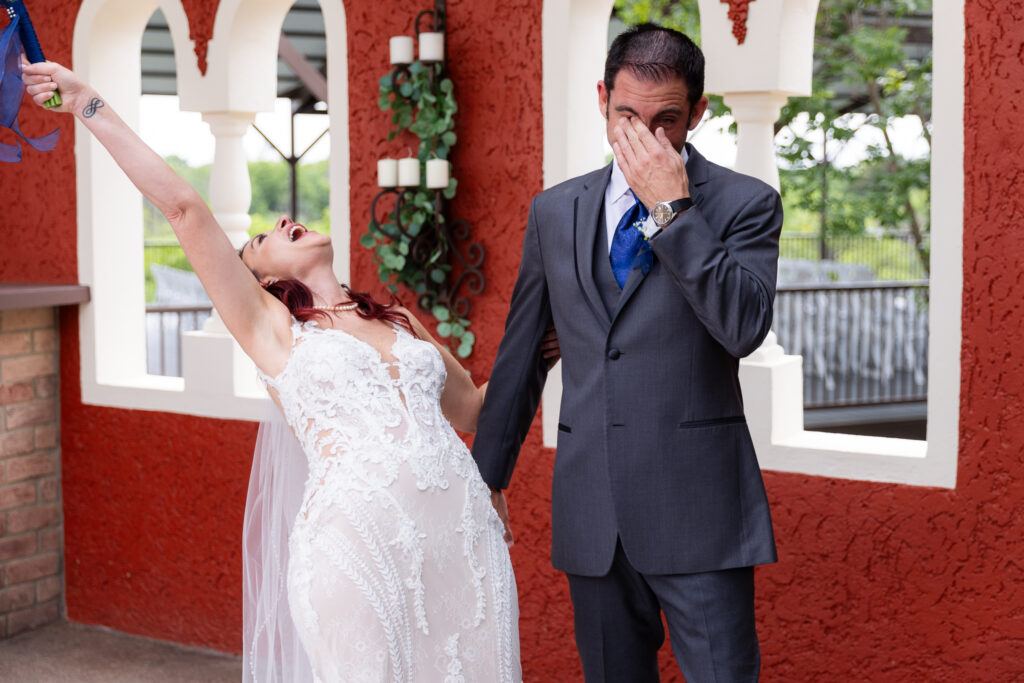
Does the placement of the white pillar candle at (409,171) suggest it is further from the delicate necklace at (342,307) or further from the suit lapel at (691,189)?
the suit lapel at (691,189)

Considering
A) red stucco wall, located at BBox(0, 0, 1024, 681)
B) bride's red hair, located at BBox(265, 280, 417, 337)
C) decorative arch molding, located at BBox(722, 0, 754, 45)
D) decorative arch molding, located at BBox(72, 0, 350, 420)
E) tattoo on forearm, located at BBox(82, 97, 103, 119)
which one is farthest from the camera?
decorative arch molding, located at BBox(72, 0, 350, 420)

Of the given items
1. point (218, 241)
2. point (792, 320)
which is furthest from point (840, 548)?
point (792, 320)

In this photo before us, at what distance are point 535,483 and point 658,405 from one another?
169cm

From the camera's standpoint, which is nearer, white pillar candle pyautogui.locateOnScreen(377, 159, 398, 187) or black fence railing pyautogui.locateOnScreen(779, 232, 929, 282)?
white pillar candle pyautogui.locateOnScreen(377, 159, 398, 187)

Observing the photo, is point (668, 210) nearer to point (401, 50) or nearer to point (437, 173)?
point (437, 173)

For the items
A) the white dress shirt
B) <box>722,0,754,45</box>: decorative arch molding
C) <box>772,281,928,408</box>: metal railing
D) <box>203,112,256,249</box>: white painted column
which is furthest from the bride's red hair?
<box>772,281,928,408</box>: metal railing

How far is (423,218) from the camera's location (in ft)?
13.0

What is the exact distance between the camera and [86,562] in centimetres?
505

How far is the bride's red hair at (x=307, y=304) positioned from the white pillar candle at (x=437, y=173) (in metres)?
1.27

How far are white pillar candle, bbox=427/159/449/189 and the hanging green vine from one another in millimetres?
42

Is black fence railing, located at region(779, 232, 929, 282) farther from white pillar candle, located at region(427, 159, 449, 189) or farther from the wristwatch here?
the wristwatch

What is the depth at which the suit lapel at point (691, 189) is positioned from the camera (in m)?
2.29

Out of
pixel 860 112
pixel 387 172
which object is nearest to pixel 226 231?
pixel 387 172

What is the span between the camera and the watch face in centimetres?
213
